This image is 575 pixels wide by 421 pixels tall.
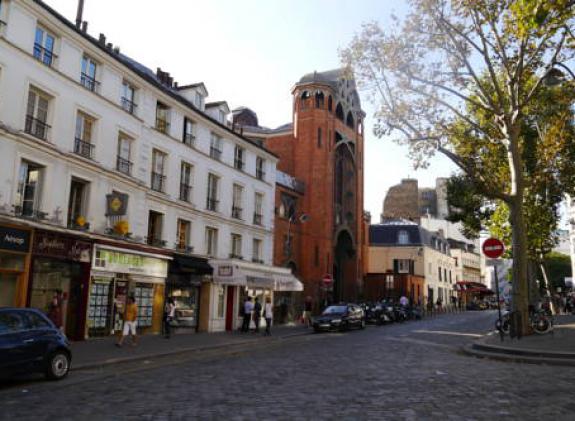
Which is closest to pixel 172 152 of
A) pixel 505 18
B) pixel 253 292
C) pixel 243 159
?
pixel 243 159

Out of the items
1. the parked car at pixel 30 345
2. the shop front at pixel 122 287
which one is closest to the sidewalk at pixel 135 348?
the shop front at pixel 122 287

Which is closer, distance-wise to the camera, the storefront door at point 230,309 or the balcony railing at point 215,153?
the storefront door at point 230,309

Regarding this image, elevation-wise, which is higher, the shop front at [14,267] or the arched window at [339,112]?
the arched window at [339,112]

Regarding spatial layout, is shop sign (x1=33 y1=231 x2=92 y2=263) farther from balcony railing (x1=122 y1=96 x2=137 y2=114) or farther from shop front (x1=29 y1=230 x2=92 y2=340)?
balcony railing (x1=122 y1=96 x2=137 y2=114)

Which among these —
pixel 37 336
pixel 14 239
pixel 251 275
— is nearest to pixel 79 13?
pixel 14 239

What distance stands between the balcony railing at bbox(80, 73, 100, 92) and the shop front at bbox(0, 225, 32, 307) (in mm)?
6096

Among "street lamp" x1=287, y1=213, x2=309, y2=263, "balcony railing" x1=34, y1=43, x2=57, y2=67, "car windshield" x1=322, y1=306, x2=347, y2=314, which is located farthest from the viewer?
"street lamp" x1=287, y1=213, x2=309, y2=263

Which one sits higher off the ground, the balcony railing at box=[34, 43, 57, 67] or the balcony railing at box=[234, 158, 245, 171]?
the balcony railing at box=[34, 43, 57, 67]

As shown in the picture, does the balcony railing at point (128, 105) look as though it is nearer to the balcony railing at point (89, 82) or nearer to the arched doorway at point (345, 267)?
the balcony railing at point (89, 82)

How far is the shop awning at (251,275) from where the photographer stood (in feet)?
83.8

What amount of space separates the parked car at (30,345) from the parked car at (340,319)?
56.1 feet

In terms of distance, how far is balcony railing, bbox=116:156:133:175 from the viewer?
68.3 feet

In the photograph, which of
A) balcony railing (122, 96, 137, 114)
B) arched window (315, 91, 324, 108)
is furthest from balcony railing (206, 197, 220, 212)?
arched window (315, 91, 324, 108)

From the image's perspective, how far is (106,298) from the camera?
19969 millimetres
